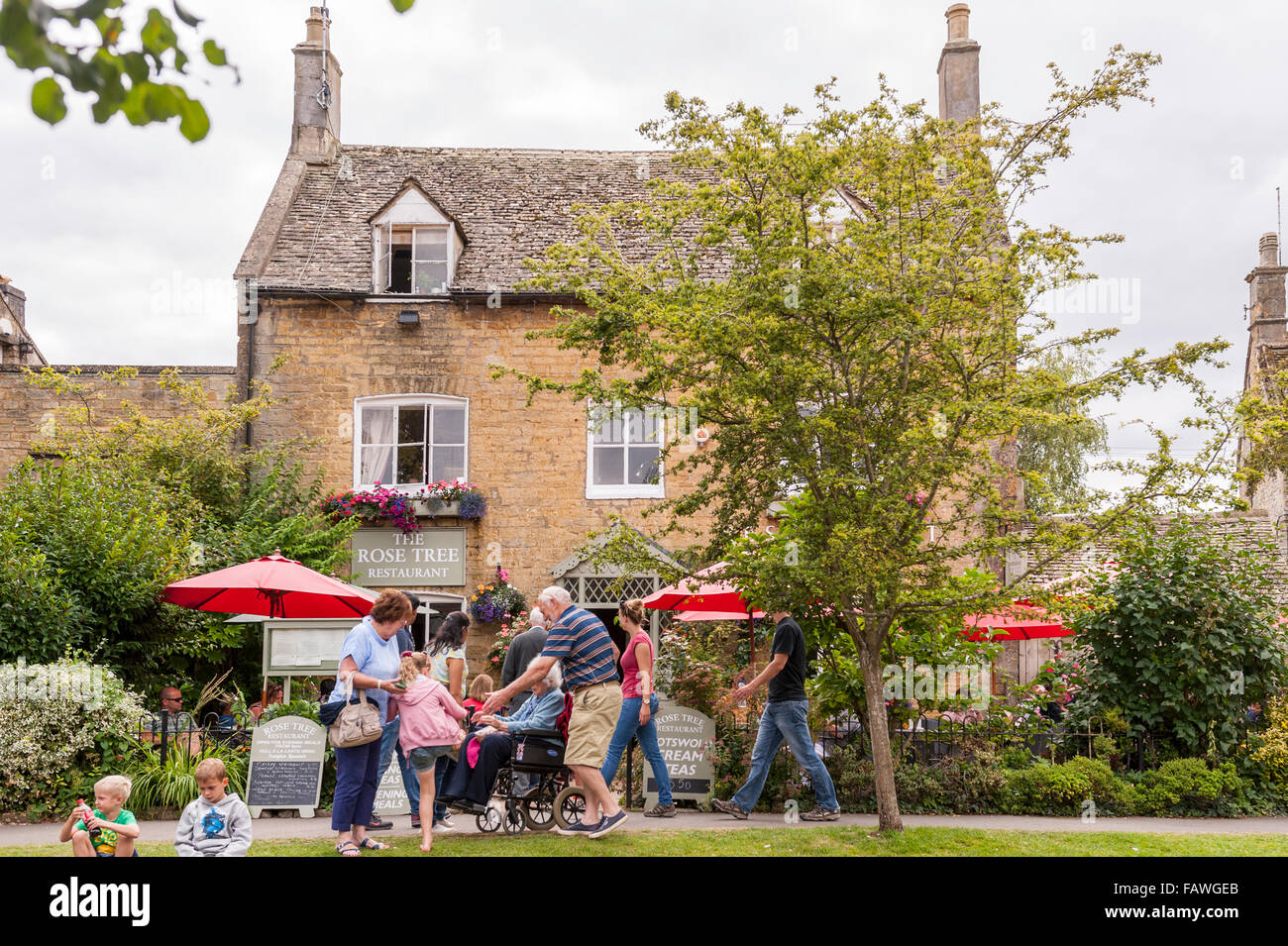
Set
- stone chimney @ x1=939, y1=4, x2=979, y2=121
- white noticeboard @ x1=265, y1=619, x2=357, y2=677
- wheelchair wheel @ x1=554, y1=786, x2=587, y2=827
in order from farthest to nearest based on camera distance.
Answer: stone chimney @ x1=939, y1=4, x2=979, y2=121, white noticeboard @ x1=265, y1=619, x2=357, y2=677, wheelchair wheel @ x1=554, y1=786, x2=587, y2=827

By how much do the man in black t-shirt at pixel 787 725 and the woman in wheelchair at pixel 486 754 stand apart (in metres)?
2.06

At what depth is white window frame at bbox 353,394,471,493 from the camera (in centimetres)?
1825

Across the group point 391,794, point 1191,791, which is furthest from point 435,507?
point 1191,791

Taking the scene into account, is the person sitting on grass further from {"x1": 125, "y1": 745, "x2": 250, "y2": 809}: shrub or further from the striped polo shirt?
{"x1": 125, "y1": 745, "x2": 250, "y2": 809}: shrub

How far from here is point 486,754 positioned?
8.82 meters

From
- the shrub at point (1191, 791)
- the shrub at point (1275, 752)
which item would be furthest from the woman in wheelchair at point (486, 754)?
the shrub at point (1275, 752)

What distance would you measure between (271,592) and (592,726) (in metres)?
6.27

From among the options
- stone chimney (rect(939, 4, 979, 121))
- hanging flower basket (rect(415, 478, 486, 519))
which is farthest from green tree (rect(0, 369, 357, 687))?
stone chimney (rect(939, 4, 979, 121))

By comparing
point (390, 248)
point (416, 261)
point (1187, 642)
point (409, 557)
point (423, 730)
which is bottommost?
point (423, 730)

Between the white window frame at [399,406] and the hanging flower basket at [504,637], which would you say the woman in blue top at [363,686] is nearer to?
the hanging flower basket at [504,637]

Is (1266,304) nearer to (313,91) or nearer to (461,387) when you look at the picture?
(461,387)

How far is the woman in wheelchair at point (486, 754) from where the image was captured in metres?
8.79

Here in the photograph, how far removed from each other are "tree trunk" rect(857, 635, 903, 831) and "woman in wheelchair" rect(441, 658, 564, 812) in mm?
2557
